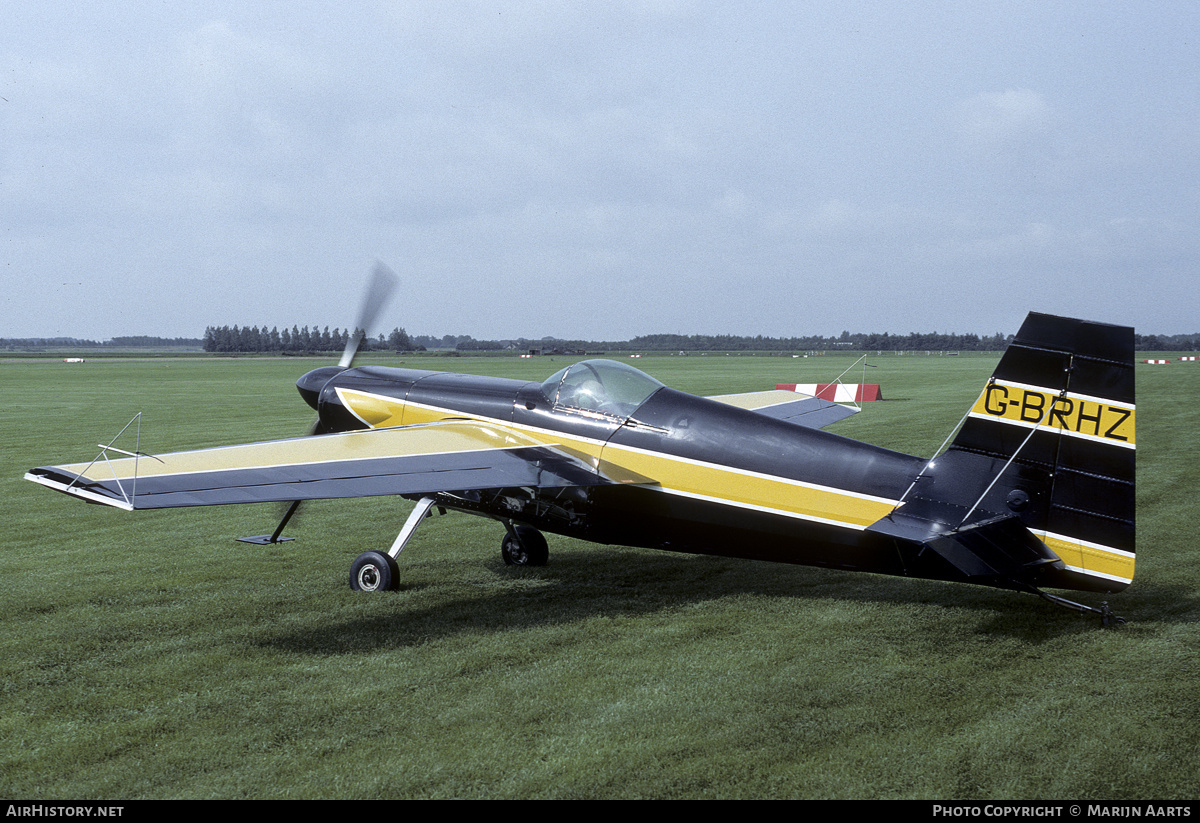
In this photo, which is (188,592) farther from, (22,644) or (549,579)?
(549,579)

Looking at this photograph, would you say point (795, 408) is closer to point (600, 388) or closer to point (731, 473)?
point (600, 388)

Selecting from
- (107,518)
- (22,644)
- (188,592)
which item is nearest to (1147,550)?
(188,592)

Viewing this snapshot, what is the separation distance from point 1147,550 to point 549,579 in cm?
576

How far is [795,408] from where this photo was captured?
10250 mm

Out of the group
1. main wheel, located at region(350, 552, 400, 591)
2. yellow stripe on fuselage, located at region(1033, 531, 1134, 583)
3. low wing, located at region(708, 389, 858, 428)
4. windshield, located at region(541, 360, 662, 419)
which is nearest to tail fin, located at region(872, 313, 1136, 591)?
yellow stripe on fuselage, located at region(1033, 531, 1134, 583)

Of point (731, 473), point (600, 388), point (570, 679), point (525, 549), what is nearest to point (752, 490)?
point (731, 473)

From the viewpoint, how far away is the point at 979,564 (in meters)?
5.64

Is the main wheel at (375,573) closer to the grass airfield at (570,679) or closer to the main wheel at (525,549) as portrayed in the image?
the grass airfield at (570,679)

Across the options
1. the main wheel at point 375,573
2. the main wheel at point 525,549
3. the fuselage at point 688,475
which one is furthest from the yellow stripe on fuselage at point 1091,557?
the main wheel at point 375,573

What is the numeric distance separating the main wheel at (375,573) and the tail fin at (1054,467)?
4193 mm

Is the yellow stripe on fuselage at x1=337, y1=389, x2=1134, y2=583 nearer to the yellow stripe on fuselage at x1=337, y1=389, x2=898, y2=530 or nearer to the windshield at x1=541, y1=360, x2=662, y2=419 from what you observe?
the yellow stripe on fuselage at x1=337, y1=389, x2=898, y2=530

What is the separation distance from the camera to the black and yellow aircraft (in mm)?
5598

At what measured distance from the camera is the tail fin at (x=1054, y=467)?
551 cm

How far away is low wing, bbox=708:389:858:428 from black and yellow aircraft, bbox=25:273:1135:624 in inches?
103
